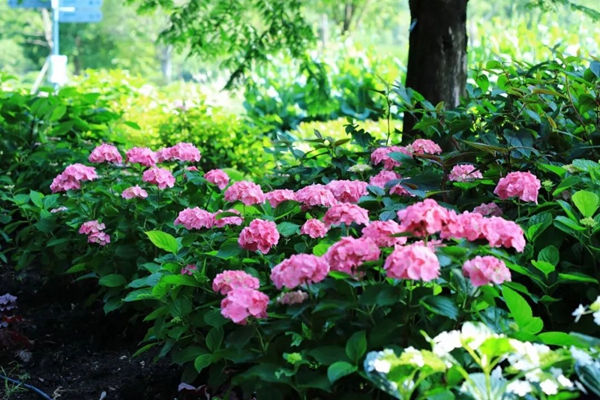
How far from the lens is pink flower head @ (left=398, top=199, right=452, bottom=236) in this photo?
1.49 meters

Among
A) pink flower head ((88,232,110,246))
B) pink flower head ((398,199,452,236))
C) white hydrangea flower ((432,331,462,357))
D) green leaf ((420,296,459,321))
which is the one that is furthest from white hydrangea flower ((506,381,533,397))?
pink flower head ((88,232,110,246))

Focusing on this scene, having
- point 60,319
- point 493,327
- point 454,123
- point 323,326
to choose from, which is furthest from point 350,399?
point 60,319

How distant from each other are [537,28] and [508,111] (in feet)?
24.4

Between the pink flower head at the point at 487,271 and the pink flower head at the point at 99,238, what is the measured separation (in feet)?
5.16

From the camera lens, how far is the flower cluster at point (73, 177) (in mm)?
2812

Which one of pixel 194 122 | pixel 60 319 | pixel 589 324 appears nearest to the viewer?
pixel 589 324

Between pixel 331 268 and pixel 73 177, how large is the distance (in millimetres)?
1569

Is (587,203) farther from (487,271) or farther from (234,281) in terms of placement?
(234,281)

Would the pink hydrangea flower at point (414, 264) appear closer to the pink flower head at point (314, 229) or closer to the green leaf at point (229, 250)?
the pink flower head at point (314, 229)

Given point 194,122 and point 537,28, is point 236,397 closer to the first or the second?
point 194,122

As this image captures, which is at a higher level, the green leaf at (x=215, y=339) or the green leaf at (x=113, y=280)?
the green leaf at (x=215, y=339)

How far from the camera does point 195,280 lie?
1.98m

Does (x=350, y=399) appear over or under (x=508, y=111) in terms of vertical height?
under

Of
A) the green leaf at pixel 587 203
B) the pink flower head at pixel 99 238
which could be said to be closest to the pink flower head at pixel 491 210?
the green leaf at pixel 587 203
